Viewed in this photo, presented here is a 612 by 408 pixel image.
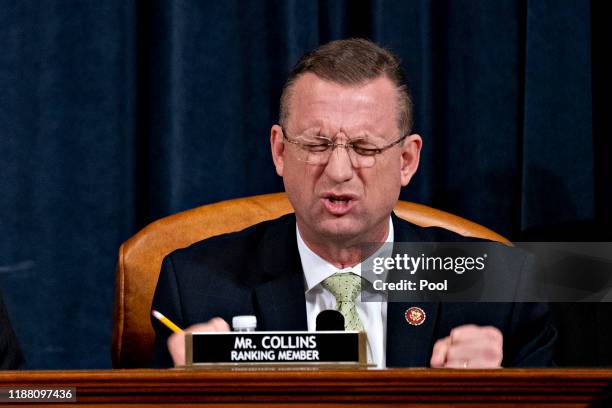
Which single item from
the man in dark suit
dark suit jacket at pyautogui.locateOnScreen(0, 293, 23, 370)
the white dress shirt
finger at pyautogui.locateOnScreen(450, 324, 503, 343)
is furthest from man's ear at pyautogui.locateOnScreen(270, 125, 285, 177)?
dark suit jacket at pyautogui.locateOnScreen(0, 293, 23, 370)

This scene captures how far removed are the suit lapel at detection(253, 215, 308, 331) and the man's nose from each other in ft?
0.73

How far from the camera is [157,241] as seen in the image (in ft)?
6.61

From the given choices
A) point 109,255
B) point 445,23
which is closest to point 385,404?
point 109,255

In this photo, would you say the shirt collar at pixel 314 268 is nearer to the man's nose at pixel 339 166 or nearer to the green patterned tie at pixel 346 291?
the green patterned tie at pixel 346 291

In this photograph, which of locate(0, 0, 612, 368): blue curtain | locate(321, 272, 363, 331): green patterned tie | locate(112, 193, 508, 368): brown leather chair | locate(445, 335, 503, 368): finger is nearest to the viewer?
locate(445, 335, 503, 368): finger

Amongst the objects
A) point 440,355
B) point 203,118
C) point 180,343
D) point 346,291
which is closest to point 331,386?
point 180,343

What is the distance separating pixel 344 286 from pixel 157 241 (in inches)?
18.7

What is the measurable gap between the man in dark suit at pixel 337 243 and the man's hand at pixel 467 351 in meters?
0.09

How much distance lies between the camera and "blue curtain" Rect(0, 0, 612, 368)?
246 centimetres

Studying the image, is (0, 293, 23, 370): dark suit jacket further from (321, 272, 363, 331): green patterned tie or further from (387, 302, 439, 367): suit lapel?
(387, 302, 439, 367): suit lapel

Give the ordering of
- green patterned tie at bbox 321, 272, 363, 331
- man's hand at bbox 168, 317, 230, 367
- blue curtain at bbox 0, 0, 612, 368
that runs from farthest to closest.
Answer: blue curtain at bbox 0, 0, 612, 368, green patterned tie at bbox 321, 272, 363, 331, man's hand at bbox 168, 317, 230, 367

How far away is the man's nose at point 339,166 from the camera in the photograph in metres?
1.70

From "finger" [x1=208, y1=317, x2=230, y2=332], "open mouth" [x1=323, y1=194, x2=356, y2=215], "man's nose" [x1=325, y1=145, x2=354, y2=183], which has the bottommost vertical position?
"finger" [x1=208, y1=317, x2=230, y2=332]

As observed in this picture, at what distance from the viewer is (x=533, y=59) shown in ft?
8.33
